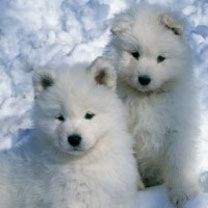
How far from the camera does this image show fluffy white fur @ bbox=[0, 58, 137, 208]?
6.20 m

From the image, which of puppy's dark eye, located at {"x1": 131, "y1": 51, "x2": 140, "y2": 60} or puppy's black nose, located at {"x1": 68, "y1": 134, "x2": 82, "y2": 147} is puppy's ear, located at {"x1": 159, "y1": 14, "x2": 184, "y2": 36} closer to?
puppy's dark eye, located at {"x1": 131, "y1": 51, "x2": 140, "y2": 60}

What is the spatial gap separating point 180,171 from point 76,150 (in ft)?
4.55

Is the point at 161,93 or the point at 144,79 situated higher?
the point at 144,79

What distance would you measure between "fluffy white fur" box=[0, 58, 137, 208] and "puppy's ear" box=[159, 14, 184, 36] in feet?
3.00

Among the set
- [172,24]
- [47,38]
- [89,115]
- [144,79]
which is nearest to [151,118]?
[144,79]

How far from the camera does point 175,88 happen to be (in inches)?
281

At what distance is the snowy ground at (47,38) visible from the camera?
903cm

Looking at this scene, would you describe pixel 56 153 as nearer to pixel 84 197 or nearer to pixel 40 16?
pixel 84 197

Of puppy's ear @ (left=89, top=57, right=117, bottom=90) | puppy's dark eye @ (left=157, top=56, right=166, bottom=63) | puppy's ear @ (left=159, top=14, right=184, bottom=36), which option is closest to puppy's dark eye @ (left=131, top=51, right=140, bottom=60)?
puppy's dark eye @ (left=157, top=56, right=166, bottom=63)

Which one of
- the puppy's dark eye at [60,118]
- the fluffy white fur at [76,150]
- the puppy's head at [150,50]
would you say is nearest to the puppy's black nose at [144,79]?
the puppy's head at [150,50]

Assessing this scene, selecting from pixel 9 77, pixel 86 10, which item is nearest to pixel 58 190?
pixel 9 77

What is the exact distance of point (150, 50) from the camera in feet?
22.7

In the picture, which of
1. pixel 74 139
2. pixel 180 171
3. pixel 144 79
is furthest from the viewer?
pixel 180 171

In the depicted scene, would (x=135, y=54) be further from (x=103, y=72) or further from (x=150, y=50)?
(x=103, y=72)
